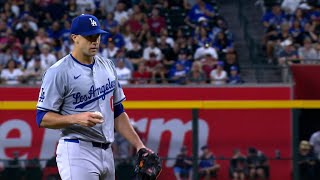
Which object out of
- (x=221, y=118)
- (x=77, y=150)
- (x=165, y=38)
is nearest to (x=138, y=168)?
(x=77, y=150)

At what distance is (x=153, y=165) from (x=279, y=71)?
7.98 meters

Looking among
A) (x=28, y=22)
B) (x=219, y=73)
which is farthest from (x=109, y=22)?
(x=219, y=73)

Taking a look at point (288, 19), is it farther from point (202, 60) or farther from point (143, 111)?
point (143, 111)

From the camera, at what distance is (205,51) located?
1358 cm

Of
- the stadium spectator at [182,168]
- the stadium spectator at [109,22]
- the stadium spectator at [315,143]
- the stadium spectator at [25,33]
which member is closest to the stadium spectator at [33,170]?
the stadium spectator at [182,168]

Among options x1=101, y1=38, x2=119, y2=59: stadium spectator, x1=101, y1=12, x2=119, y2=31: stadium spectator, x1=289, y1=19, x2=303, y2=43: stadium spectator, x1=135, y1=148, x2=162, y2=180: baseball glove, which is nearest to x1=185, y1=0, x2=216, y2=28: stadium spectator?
x1=101, y1=12, x2=119, y2=31: stadium spectator

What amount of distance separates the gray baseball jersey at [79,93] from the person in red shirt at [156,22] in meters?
9.29

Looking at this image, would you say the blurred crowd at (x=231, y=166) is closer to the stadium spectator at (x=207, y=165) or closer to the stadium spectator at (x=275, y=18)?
the stadium spectator at (x=207, y=165)

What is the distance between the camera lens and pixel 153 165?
5.44 metres

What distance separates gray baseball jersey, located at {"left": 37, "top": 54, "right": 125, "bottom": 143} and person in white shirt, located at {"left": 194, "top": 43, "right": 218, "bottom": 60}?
807 cm

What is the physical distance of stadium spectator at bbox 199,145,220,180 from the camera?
8.87m

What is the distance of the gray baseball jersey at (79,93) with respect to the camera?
5.19 meters

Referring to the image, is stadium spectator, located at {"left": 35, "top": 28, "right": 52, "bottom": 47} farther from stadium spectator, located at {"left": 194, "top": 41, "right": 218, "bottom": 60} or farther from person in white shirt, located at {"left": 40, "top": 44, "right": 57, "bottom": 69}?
stadium spectator, located at {"left": 194, "top": 41, "right": 218, "bottom": 60}

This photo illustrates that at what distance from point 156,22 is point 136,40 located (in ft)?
2.81
